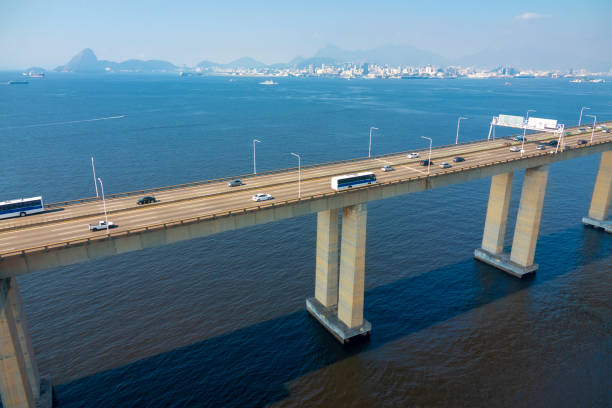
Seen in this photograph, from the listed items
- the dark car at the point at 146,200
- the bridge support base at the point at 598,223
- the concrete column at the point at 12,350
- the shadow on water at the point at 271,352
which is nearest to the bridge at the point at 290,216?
the concrete column at the point at 12,350

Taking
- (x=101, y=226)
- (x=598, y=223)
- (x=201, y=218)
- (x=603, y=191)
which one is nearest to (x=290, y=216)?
(x=201, y=218)

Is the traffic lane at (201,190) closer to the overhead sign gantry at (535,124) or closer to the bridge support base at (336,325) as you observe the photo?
the overhead sign gantry at (535,124)

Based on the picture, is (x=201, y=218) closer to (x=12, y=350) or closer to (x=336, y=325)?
(x=12, y=350)

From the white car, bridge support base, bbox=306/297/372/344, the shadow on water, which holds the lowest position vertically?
the shadow on water

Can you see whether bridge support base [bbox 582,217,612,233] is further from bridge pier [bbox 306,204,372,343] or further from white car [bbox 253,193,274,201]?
white car [bbox 253,193,274,201]

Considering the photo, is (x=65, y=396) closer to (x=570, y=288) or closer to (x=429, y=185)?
(x=429, y=185)

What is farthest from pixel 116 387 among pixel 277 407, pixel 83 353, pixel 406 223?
pixel 406 223

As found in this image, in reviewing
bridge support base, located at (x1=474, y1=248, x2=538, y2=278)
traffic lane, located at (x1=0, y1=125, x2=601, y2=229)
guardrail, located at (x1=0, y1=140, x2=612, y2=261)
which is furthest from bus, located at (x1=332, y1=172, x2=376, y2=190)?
bridge support base, located at (x1=474, y1=248, x2=538, y2=278)
